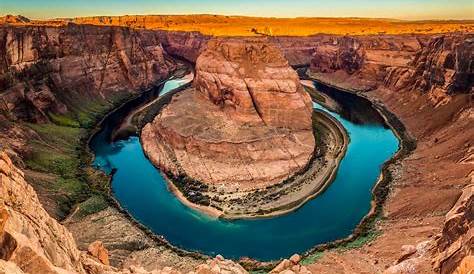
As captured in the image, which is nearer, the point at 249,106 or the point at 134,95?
the point at 249,106

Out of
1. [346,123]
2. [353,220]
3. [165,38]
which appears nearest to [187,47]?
[165,38]

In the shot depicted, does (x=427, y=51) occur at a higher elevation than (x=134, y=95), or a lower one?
higher

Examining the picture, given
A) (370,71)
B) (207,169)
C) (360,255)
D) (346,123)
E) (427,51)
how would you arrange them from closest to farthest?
(360,255) → (207,169) → (346,123) → (427,51) → (370,71)

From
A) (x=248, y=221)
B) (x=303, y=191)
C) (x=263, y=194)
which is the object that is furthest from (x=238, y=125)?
(x=248, y=221)

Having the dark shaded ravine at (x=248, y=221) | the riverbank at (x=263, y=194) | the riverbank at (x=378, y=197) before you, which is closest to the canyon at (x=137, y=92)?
the riverbank at (x=378, y=197)

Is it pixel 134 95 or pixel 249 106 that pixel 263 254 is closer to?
pixel 249 106

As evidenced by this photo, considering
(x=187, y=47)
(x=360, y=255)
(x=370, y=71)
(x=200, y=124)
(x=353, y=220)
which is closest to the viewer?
(x=360, y=255)

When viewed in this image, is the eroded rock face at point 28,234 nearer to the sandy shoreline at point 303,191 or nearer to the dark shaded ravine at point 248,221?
the dark shaded ravine at point 248,221
